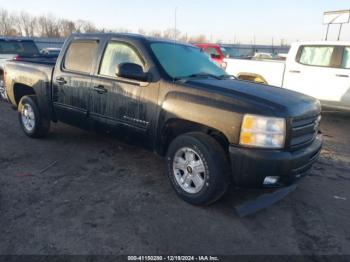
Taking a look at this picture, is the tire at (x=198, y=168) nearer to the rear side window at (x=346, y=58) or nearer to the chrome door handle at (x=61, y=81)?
the chrome door handle at (x=61, y=81)

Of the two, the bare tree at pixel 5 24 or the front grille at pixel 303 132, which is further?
the bare tree at pixel 5 24

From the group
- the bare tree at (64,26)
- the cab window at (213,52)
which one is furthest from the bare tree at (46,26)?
the cab window at (213,52)

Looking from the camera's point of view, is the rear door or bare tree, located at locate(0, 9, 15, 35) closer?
the rear door

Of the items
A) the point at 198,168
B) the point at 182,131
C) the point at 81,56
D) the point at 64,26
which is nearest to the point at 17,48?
the point at 81,56

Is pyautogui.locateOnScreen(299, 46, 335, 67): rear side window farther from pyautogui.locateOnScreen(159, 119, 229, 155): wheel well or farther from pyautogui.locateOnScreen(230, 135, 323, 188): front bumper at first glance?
pyautogui.locateOnScreen(159, 119, 229, 155): wheel well

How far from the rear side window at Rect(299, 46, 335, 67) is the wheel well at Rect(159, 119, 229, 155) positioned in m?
5.52

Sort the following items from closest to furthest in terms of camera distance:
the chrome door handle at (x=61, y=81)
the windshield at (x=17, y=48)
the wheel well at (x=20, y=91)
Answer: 1. the chrome door handle at (x=61, y=81)
2. the wheel well at (x=20, y=91)
3. the windshield at (x=17, y=48)

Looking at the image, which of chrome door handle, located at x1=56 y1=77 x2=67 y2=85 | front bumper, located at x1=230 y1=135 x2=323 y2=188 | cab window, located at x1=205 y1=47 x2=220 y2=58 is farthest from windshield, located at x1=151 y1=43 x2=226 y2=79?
cab window, located at x1=205 y1=47 x2=220 y2=58

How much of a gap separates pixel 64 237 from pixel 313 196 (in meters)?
2.93

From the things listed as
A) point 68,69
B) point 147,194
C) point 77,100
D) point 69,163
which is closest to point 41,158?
point 69,163

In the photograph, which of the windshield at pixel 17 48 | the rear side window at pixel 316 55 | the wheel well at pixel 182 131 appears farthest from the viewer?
the windshield at pixel 17 48

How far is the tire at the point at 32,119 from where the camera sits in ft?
17.5

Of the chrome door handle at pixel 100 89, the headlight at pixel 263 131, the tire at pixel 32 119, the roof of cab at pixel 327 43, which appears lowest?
the tire at pixel 32 119

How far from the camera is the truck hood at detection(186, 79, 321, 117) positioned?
2.96 meters
